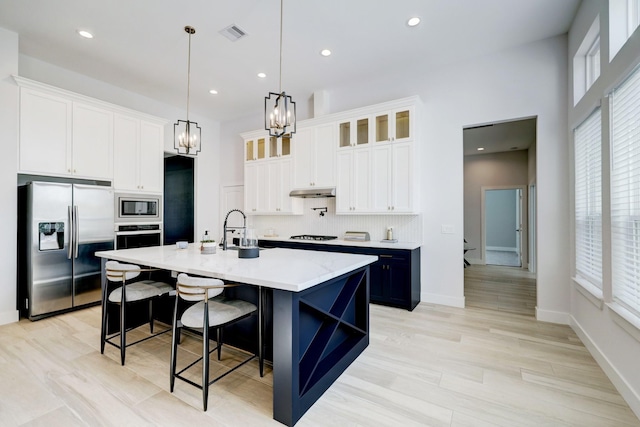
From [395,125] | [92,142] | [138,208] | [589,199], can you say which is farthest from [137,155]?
[589,199]

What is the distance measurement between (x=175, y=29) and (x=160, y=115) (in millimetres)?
2470

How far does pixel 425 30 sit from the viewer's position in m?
3.31

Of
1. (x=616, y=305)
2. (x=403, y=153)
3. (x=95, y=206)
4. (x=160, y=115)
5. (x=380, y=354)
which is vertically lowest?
(x=380, y=354)

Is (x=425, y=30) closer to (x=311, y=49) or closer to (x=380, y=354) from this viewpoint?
(x=311, y=49)

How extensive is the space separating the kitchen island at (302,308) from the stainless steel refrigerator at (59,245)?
3.85ft

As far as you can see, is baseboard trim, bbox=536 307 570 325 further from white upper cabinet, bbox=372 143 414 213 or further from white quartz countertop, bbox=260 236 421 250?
white upper cabinet, bbox=372 143 414 213

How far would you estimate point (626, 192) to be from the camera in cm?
206

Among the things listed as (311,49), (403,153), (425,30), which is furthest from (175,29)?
(403,153)

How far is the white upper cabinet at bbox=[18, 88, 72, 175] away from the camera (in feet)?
11.3

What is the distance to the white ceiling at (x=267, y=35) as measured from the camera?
2934mm

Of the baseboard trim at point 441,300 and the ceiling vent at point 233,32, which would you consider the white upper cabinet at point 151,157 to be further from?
the baseboard trim at point 441,300

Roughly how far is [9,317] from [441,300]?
536cm

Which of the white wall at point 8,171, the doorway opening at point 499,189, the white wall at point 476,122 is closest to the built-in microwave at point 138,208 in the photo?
the white wall at point 8,171

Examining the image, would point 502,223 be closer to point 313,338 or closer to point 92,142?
point 313,338
